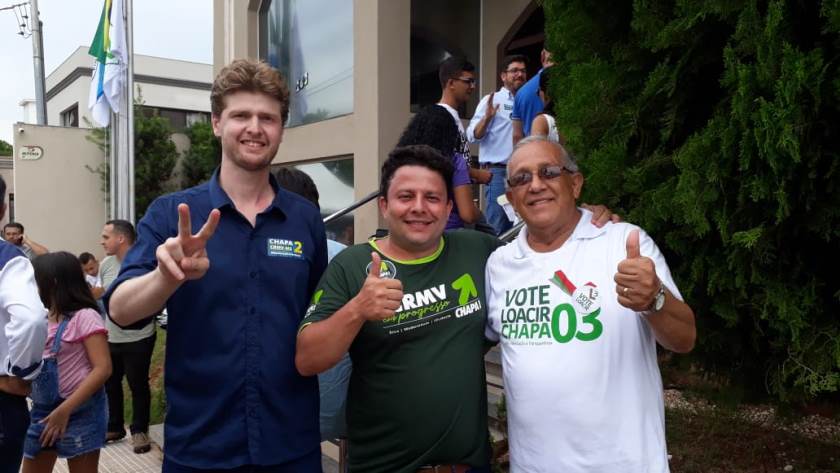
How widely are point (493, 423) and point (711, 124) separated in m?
2.98

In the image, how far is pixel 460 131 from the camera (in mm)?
3912

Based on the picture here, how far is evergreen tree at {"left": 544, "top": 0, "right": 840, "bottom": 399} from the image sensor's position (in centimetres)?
192

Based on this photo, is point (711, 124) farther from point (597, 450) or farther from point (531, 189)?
point (597, 450)

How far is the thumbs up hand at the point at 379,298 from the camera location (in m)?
1.92

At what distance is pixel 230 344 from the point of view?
6.79 feet

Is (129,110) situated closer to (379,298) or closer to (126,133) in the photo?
(126,133)

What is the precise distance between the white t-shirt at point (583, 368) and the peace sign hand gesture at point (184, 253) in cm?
100

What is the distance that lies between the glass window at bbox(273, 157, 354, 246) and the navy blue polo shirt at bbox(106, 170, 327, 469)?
26.2ft

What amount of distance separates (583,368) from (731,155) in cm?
84

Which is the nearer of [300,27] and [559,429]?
[559,429]

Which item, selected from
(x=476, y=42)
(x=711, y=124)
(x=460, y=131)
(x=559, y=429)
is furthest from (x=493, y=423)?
(x=476, y=42)

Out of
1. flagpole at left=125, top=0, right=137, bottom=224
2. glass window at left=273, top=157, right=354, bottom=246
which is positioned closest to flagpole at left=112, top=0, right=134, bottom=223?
flagpole at left=125, top=0, right=137, bottom=224

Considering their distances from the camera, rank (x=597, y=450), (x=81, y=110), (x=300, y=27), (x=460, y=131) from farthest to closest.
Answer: (x=81, y=110) < (x=300, y=27) < (x=460, y=131) < (x=597, y=450)

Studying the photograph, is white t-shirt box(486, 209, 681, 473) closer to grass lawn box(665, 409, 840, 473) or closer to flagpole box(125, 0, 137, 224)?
grass lawn box(665, 409, 840, 473)
